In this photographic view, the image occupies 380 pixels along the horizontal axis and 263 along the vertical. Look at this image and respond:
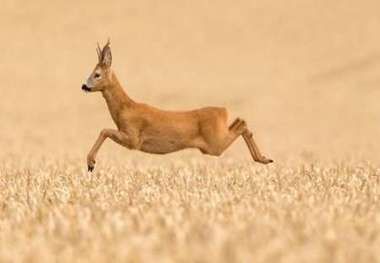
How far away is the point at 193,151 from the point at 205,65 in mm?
29784

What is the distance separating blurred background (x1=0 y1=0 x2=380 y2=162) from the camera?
36750mm

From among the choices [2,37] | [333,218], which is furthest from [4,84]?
[333,218]

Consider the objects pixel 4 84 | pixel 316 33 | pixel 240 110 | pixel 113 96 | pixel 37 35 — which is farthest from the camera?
pixel 37 35

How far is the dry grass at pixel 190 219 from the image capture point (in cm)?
475

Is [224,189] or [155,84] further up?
[155,84]

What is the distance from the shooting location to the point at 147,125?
36.4 ft

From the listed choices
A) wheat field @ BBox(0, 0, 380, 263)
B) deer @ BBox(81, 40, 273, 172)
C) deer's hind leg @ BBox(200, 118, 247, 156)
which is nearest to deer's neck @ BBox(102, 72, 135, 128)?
deer @ BBox(81, 40, 273, 172)

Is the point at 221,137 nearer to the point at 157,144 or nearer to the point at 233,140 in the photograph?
the point at 233,140

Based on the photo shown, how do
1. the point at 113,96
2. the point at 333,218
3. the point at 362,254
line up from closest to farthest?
1. the point at 362,254
2. the point at 333,218
3. the point at 113,96

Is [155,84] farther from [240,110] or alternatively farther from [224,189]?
[224,189]

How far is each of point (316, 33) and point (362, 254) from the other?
5365cm

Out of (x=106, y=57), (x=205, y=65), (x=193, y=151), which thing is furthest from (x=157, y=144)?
(x=205, y=65)

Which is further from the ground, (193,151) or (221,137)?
(193,151)

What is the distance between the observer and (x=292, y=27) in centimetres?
5981
